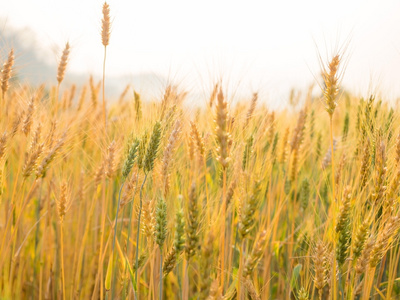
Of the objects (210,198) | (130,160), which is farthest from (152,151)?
(210,198)

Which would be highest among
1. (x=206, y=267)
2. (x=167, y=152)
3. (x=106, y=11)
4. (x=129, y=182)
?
(x=106, y=11)

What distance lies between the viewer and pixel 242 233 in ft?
3.87

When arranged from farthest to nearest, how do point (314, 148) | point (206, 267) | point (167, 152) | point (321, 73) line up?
point (314, 148) → point (321, 73) → point (167, 152) → point (206, 267)

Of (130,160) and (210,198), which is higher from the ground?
(130,160)

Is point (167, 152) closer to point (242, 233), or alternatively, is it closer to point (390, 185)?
point (242, 233)

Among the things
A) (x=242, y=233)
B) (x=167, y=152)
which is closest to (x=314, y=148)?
(x=167, y=152)

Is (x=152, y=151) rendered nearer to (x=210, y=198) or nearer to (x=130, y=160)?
(x=130, y=160)

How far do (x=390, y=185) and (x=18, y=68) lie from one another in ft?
6.52

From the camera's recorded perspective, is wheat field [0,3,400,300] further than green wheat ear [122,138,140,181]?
No

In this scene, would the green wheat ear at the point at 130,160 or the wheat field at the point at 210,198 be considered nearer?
the wheat field at the point at 210,198

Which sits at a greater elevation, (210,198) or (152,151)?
(152,151)

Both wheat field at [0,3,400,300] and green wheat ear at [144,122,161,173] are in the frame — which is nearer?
wheat field at [0,3,400,300]

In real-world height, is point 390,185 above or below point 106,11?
below

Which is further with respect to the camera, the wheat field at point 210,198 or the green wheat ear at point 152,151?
the green wheat ear at point 152,151
